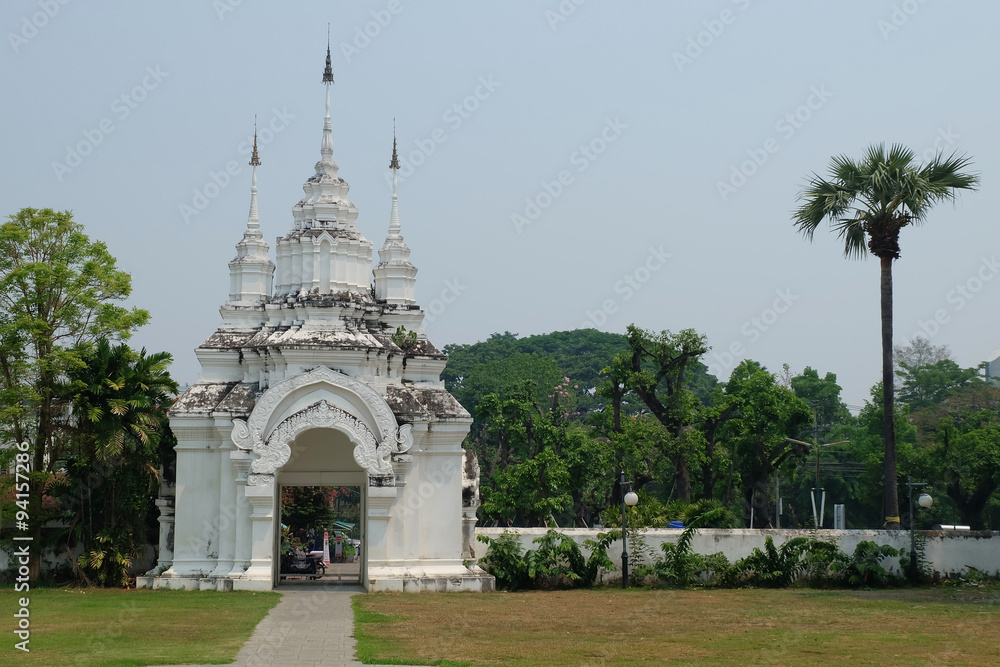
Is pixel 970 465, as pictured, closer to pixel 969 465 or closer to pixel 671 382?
pixel 969 465

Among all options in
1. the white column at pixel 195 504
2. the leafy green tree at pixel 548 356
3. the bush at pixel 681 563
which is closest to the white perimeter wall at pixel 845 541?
the bush at pixel 681 563

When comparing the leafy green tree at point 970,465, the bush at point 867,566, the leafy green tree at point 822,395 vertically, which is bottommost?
the bush at point 867,566

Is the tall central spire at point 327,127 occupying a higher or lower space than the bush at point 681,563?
higher

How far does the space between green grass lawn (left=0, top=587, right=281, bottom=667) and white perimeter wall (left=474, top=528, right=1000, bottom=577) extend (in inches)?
280

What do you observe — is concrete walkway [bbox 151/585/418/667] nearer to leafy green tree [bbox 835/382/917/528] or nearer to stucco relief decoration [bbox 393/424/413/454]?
stucco relief decoration [bbox 393/424/413/454]

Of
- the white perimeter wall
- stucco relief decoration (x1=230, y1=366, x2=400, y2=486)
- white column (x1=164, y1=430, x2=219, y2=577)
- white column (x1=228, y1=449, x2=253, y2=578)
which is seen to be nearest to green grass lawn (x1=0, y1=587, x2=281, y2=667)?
white column (x1=228, y1=449, x2=253, y2=578)

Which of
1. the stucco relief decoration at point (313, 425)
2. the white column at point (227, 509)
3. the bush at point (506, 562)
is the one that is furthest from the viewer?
the bush at point (506, 562)

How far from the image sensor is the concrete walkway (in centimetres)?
1316

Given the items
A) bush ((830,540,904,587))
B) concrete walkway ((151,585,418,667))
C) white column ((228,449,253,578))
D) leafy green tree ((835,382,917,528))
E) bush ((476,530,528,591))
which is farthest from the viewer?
leafy green tree ((835,382,917,528))

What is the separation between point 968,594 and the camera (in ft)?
74.6

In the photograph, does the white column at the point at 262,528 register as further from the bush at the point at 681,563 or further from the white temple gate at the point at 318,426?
the bush at the point at 681,563

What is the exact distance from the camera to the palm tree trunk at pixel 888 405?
26.8m

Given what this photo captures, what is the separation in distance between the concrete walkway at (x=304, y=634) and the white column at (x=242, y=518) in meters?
1.22

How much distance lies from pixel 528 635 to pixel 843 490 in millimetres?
38051
